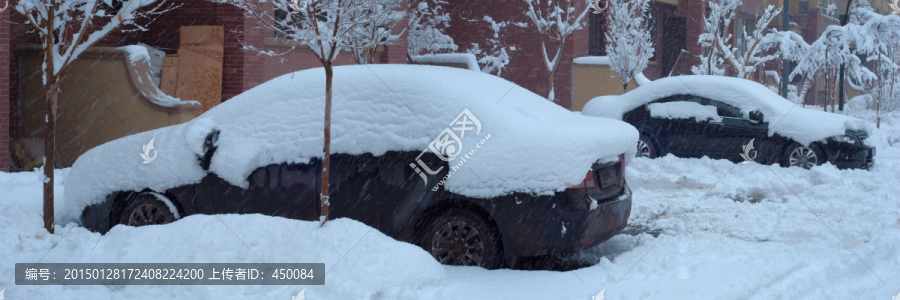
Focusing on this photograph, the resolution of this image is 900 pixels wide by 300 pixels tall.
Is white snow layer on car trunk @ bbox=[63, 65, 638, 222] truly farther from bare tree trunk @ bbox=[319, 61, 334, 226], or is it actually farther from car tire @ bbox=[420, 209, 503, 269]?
bare tree trunk @ bbox=[319, 61, 334, 226]

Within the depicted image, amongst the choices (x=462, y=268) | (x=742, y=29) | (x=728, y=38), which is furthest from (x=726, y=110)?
(x=742, y=29)

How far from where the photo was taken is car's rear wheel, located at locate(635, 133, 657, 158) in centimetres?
1409

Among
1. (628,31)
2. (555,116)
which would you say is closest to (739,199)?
(555,116)

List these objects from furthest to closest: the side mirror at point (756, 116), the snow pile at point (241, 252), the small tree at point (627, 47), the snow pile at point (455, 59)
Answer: the small tree at point (627, 47), the snow pile at point (455, 59), the side mirror at point (756, 116), the snow pile at point (241, 252)

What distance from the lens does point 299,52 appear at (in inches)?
627

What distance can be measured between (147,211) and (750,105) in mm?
9409

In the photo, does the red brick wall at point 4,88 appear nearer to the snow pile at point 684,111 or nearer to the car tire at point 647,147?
the car tire at point 647,147

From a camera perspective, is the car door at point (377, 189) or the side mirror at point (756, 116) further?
the side mirror at point (756, 116)

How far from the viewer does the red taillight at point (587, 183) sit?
20.1ft

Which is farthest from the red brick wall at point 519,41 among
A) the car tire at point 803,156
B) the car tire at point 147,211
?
the car tire at point 147,211

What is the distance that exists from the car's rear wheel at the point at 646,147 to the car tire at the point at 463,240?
8318mm

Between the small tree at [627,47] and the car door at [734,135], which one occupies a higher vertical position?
the small tree at [627,47]

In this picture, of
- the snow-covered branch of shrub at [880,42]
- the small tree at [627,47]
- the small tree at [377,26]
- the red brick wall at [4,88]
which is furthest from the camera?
the snow-covered branch of shrub at [880,42]

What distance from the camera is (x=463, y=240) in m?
6.30
